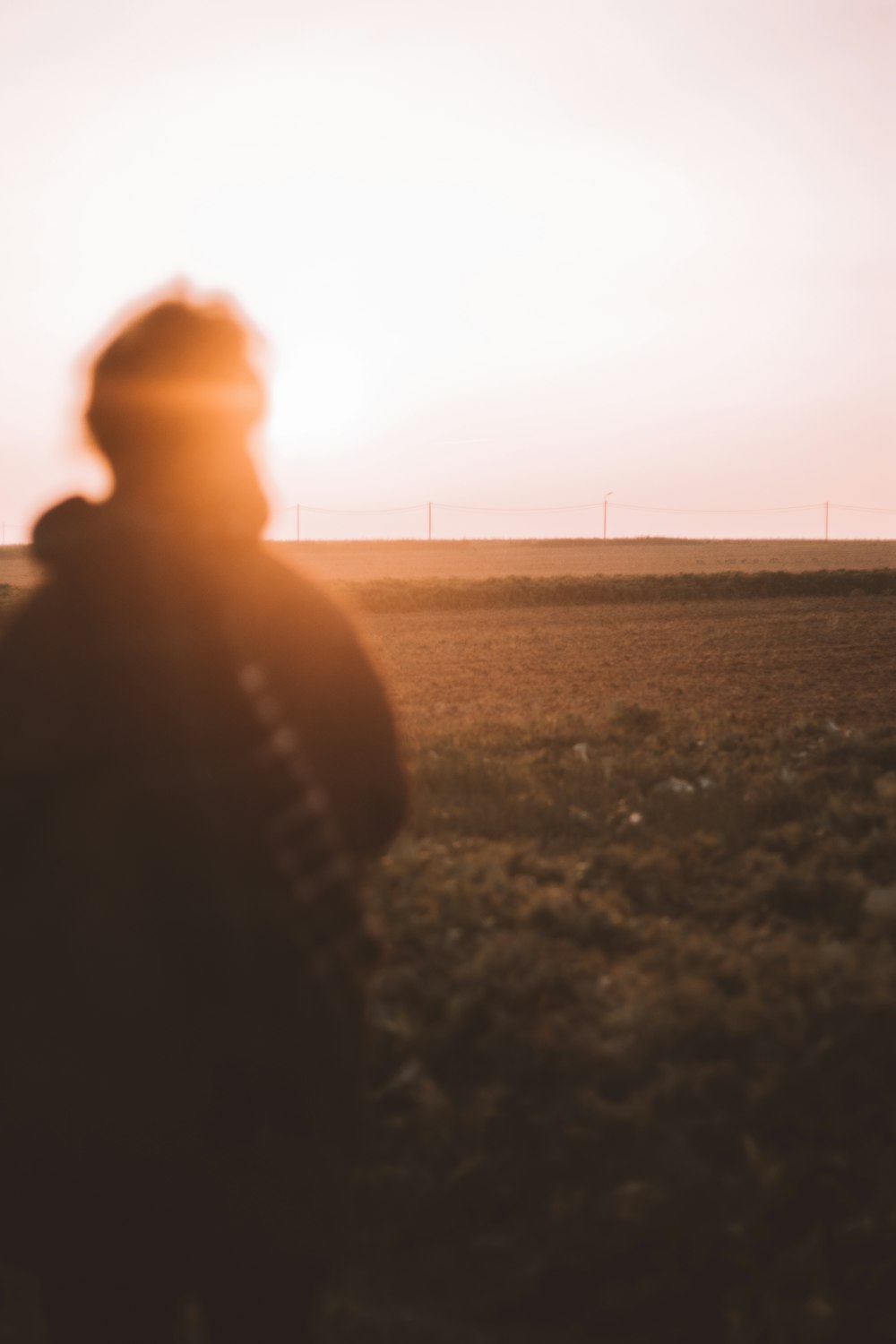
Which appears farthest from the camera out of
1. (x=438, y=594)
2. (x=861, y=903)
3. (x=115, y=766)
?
(x=438, y=594)

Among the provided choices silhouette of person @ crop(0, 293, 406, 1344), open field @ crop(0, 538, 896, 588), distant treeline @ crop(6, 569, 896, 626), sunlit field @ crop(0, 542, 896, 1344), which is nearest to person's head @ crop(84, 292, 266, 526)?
silhouette of person @ crop(0, 293, 406, 1344)

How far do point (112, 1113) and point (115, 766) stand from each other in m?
0.61

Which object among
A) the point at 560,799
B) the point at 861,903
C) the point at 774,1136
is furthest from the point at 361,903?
the point at 560,799

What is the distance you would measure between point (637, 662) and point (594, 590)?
14.9 meters

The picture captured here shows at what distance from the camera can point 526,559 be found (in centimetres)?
7219

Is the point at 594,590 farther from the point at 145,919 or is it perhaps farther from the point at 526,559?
the point at 526,559

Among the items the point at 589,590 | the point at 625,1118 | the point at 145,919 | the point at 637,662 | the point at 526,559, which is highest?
the point at 526,559

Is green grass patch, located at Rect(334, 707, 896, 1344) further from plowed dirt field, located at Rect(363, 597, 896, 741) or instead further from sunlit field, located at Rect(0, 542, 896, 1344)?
plowed dirt field, located at Rect(363, 597, 896, 741)

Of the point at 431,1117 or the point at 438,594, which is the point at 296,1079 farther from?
the point at 438,594

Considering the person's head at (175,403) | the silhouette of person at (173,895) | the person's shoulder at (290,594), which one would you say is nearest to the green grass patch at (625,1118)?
the silhouette of person at (173,895)

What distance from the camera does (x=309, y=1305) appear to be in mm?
2037

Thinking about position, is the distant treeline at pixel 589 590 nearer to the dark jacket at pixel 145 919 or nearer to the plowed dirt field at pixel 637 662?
the plowed dirt field at pixel 637 662

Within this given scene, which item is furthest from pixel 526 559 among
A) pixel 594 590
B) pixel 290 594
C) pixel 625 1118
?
pixel 290 594

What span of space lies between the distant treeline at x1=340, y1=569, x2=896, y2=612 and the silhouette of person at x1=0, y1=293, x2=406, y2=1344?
2804 centimetres
